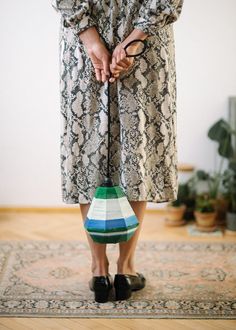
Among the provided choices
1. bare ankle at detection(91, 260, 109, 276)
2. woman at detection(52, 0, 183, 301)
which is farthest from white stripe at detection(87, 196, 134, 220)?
bare ankle at detection(91, 260, 109, 276)

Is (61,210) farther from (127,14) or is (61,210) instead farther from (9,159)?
(127,14)

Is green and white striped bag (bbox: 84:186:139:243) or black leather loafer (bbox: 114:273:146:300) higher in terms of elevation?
green and white striped bag (bbox: 84:186:139:243)

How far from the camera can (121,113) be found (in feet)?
5.33

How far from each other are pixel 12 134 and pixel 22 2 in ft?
2.41

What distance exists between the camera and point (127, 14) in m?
1.57

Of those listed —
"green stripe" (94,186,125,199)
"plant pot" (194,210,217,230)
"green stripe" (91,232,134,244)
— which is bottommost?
"plant pot" (194,210,217,230)

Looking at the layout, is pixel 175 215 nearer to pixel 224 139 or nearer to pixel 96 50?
pixel 224 139

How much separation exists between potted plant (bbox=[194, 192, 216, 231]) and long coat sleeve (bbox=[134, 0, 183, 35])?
1.40m

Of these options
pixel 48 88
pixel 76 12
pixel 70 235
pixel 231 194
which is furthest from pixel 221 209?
pixel 76 12

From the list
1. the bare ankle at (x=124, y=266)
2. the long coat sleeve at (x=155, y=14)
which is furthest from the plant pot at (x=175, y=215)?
the long coat sleeve at (x=155, y=14)

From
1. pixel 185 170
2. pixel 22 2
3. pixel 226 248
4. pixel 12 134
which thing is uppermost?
pixel 22 2

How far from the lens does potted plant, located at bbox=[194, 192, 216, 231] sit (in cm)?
273

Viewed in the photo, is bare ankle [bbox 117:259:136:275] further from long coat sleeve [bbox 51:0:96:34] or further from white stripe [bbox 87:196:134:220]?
long coat sleeve [bbox 51:0:96:34]

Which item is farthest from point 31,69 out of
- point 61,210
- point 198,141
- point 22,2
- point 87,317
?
point 87,317
